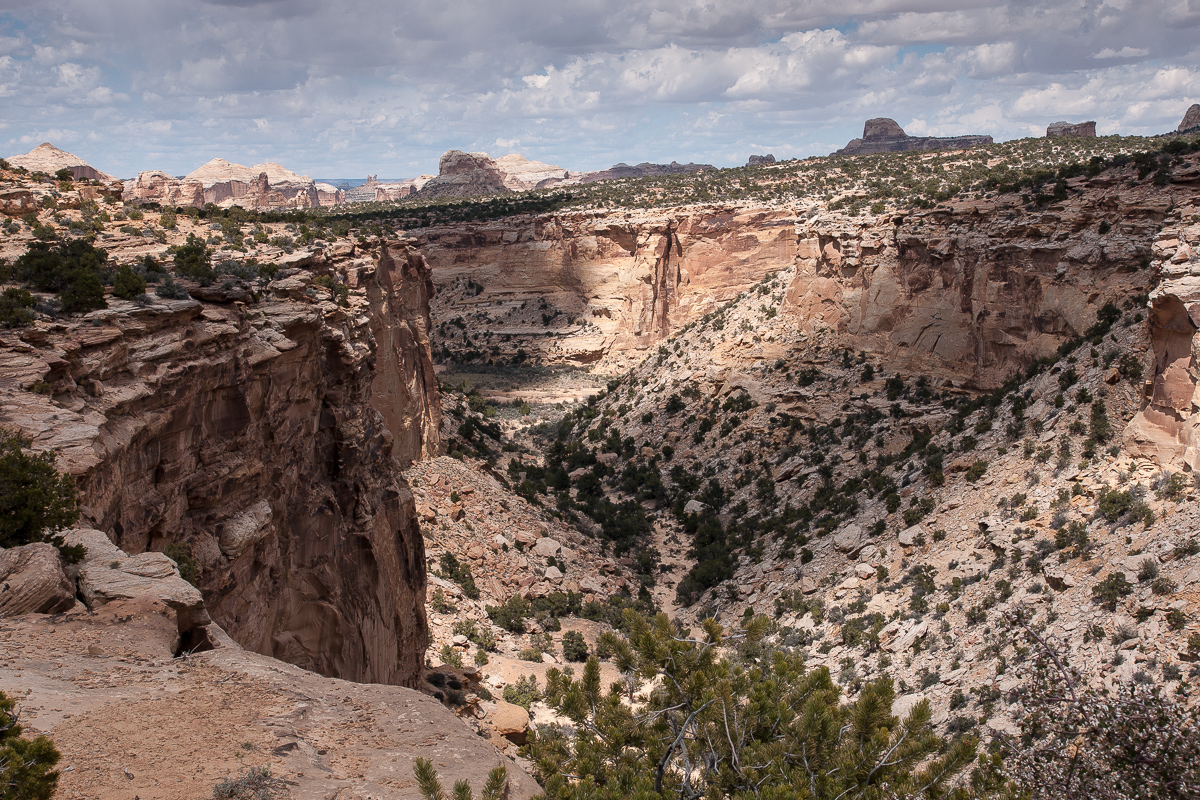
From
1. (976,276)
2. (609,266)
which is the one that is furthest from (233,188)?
(976,276)

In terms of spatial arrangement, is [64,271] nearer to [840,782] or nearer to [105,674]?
[105,674]

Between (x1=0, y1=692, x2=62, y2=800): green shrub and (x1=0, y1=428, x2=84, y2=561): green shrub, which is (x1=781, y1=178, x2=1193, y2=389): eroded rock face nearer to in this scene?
(x1=0, y1=428, x2=84, y2=561): green shrub

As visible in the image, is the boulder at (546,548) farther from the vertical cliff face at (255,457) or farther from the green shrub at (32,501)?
the green shrub at (32,501)

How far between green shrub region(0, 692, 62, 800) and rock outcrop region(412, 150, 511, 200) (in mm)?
121369

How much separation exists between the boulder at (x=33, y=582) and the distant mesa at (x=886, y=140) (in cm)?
12376

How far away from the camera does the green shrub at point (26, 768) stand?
505 centimetres

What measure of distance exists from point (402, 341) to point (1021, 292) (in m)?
25.4

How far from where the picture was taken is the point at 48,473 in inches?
328

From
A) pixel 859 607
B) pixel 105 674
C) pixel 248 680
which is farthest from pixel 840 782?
pixel 859 607

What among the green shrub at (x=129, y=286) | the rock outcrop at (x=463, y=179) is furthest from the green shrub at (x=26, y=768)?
the rock outcrop at (x=463, y=179)

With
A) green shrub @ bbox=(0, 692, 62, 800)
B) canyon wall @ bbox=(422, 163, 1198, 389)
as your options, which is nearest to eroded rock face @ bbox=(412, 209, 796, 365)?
canyon wall @ bbox=(422, 163, 1198, 389)

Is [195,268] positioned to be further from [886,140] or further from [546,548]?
[886,140]

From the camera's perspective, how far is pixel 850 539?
1077 inches

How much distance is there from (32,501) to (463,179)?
125m
